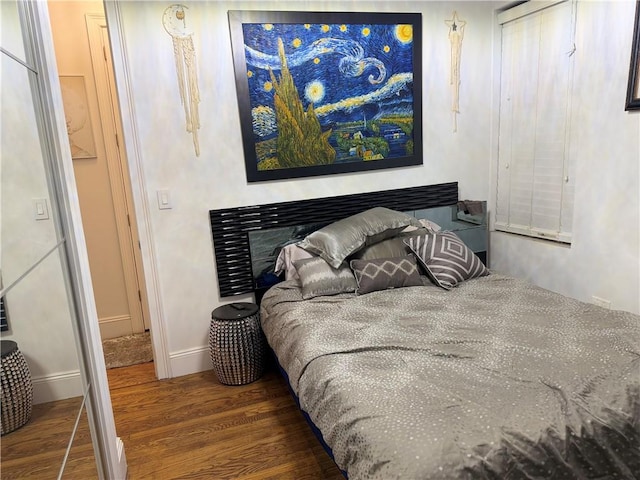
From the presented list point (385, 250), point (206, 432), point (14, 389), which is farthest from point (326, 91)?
point (14, 389)

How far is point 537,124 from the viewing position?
3072 millimetres

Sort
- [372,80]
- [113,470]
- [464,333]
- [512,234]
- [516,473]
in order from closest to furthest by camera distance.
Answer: [516,473] < [113,470] < [464,333] < [372,80] < [512,234]

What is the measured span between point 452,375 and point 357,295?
104 cm

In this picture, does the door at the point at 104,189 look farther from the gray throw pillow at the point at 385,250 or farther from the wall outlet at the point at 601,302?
the wall outlet at the point at 601,302

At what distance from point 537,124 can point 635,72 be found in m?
0.74

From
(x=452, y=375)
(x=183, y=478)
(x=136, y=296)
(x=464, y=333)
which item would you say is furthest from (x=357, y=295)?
(x=136, y=296)

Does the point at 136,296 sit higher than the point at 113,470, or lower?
higher

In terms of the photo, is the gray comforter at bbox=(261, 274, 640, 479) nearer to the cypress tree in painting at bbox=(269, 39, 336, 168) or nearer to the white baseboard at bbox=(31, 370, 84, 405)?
the white baseboard at bbox=(31, 370, 84, 405)

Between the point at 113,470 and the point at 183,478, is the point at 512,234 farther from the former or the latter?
the point at 113,470

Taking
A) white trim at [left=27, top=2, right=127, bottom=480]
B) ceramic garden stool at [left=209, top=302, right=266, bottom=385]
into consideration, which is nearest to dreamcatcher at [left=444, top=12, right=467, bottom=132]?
ceramic garden stool at [left=209, top=302, right=266, bottom=385]

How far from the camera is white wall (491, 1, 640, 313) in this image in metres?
2.44

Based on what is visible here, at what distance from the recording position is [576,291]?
289 cm

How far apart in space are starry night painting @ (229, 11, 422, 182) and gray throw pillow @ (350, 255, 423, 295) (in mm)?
784

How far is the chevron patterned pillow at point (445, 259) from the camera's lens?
275cm
